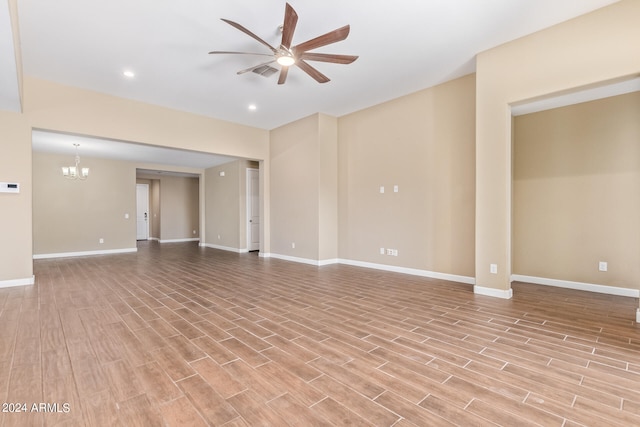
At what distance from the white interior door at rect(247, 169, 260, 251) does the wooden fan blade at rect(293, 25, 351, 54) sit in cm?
570

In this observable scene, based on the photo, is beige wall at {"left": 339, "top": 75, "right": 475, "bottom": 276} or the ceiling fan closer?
the ceiling fan

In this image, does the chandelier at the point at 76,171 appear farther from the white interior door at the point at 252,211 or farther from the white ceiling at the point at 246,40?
the white interior door at the point at 252,211

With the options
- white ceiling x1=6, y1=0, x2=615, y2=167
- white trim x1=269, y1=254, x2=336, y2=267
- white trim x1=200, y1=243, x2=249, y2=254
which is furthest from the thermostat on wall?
white trim x1=200, y1=243, x2=249, y2=254

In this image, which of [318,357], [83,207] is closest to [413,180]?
[318,357]

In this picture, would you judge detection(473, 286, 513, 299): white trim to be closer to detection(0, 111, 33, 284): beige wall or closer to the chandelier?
detection(0, 111, 33, 284): beige wall

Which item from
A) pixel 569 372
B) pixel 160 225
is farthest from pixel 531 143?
pixel 160 225

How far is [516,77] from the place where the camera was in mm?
3488

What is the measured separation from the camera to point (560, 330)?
8.65 feet

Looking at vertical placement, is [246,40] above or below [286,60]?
above

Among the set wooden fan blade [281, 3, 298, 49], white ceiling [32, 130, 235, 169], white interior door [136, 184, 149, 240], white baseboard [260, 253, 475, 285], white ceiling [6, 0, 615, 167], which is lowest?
white baseboard [260, 253, 475, 285]

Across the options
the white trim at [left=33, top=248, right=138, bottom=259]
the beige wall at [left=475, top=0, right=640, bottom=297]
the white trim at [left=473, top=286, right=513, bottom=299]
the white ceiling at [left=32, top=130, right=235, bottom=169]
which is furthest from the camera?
the white trim at [left=33, top=248, right=138, bottom=259]

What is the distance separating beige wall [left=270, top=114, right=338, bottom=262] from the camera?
5.98 metres

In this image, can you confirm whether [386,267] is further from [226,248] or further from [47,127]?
[47,127]

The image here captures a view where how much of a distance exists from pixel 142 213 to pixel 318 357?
39.1ft
